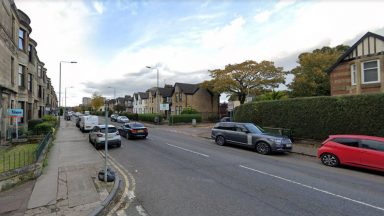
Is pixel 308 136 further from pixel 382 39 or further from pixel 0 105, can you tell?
pixel 0 105

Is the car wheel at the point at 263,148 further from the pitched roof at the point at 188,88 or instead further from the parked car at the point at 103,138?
the pitched roof at the point at 188,88

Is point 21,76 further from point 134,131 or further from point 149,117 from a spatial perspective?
point 149,117

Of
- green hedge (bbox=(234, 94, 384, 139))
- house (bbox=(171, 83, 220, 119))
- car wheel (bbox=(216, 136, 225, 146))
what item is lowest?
car wheel (bbox=(216, 136, 225, 146))

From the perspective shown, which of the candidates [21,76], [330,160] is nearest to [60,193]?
[330,160]

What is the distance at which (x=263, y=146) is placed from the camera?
46.4ft

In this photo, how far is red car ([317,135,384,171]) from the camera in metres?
9.82

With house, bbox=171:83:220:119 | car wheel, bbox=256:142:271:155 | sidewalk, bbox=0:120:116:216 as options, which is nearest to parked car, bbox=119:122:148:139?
sidewalk, bbox=0:120:116:216

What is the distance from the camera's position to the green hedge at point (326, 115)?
44.6 ft

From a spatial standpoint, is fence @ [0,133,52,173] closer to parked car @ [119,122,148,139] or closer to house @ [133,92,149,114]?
parked car @ [119,122,148,139]

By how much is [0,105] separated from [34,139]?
3.28m

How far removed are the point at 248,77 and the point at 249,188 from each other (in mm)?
37667

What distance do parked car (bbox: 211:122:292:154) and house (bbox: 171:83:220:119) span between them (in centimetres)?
3238

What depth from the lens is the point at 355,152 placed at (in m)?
10.4

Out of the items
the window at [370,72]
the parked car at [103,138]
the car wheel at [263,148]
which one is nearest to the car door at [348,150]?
the car wheel at [263,148]
